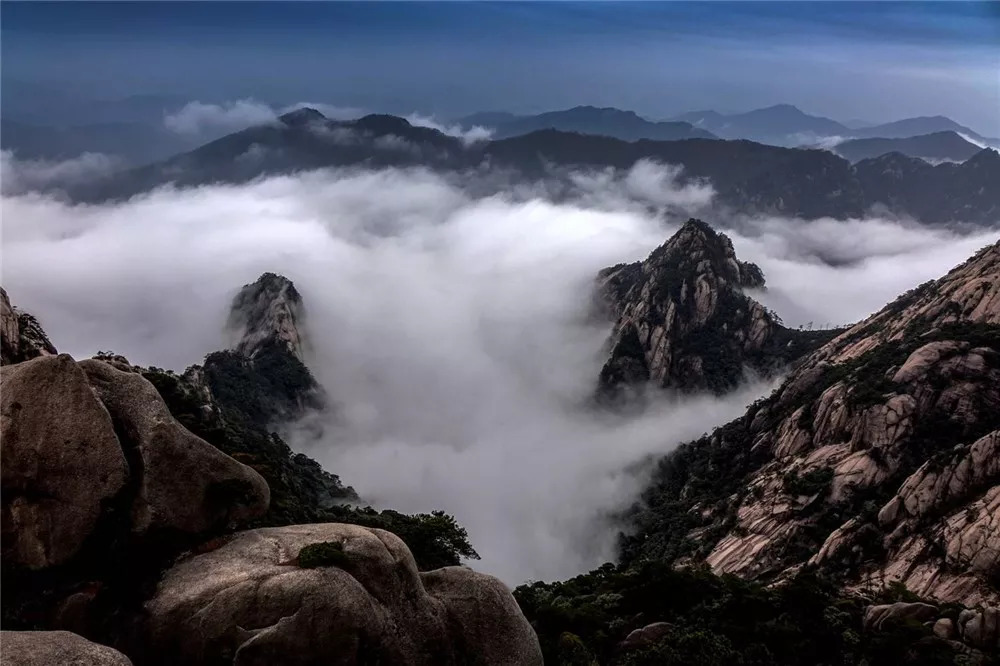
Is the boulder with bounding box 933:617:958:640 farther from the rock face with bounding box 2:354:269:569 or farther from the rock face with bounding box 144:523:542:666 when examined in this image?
the rock face with bounding box 2:354:269:569

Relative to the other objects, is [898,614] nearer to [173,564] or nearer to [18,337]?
[173,564]

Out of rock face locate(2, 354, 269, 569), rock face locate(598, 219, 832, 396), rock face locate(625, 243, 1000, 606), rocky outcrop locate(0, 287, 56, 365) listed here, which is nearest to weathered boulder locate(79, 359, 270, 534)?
rock face locate(2, 354, 269, 569)

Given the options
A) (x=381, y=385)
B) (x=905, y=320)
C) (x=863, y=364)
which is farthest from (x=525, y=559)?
(x=381, y=385)

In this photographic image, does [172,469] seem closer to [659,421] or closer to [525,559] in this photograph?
[525,559]

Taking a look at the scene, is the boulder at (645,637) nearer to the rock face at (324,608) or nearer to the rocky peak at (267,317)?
the rock face at (324,608)

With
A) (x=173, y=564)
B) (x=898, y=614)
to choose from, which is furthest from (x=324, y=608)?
(x=898, y=614)
